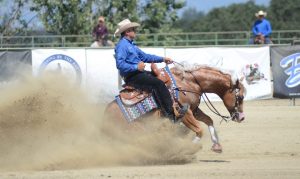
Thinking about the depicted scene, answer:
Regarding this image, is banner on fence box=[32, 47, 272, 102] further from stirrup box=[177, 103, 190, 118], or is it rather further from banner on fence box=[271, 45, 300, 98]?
stirrup box=[177, 103, 190, 118]

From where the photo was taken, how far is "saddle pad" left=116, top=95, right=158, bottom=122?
392 inches

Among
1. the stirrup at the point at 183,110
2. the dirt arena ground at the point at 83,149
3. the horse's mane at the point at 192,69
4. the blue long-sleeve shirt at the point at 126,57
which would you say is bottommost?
the dirt arena ground at the point at 83,149

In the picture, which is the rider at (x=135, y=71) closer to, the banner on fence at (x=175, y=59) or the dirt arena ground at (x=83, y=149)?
the dirt arena ground at (x=83, y=149)

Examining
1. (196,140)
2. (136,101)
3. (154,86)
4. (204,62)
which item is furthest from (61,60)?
(196,140)

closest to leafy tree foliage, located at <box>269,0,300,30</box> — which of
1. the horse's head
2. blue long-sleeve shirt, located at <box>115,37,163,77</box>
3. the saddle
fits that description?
the horse's head

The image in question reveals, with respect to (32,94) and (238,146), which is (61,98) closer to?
(32,94)

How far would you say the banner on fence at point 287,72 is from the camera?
1755cm

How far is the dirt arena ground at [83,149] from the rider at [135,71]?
1.09 ft

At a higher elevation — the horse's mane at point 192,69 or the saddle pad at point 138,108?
the horse's mane at point 192,69

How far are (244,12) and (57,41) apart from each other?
107 ft

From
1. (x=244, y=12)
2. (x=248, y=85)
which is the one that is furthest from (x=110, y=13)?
(x=244, y=12)

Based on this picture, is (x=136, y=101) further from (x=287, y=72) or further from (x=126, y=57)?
(x=287, y=72)

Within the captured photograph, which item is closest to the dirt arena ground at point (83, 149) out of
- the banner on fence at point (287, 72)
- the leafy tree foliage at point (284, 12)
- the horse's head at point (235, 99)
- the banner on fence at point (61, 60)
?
the horse's head at point (235, 99)

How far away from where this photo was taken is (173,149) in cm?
990
